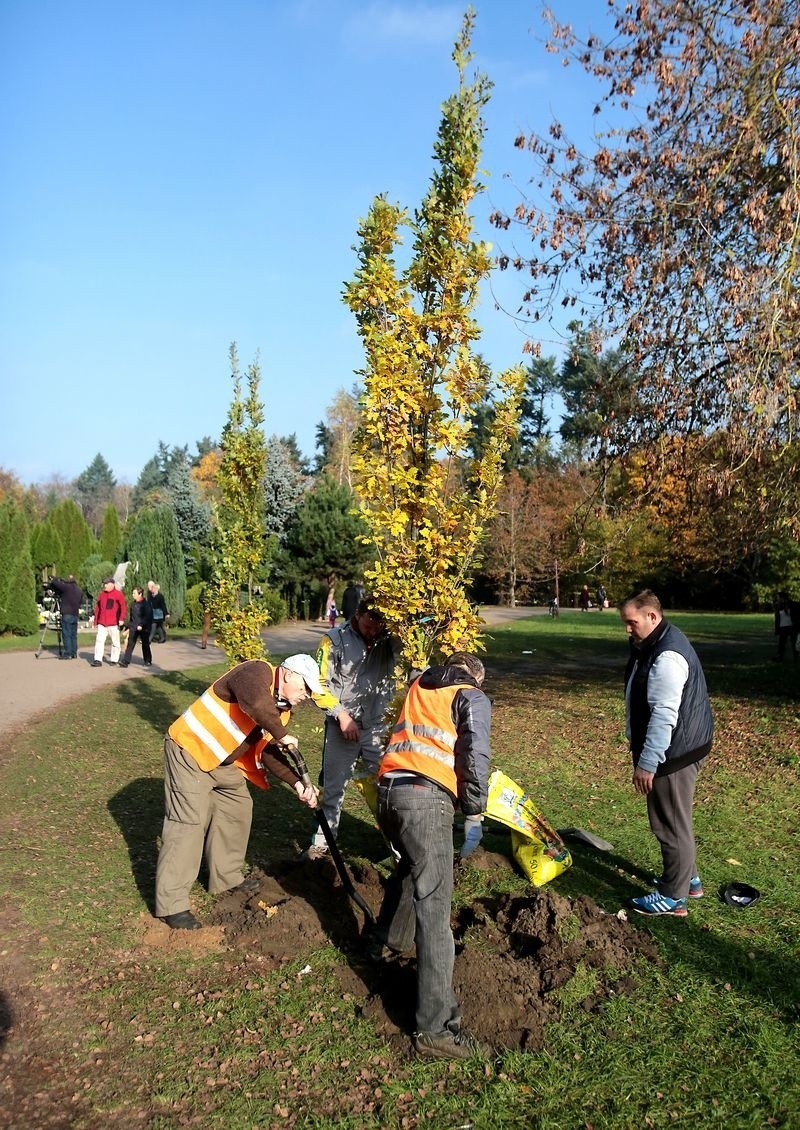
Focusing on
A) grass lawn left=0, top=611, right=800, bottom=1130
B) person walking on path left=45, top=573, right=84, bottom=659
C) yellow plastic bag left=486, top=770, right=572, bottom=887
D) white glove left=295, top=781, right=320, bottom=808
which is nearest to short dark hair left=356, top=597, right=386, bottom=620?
yellow plastic bag left=486, top=770, right=572, bottom=887

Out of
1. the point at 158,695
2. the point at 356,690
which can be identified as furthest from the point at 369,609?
the point at 158,695

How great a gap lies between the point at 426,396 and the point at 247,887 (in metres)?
3.59

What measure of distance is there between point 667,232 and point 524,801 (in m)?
7.21

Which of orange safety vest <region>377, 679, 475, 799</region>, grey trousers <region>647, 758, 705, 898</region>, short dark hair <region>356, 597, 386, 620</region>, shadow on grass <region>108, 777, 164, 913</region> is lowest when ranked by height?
shadow on grass <region>108, 777, 164, 913</region>

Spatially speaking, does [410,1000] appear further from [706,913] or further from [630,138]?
[630,138]

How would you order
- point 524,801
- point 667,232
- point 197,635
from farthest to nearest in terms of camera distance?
point 197,635 → point 667,232 → point 524,801

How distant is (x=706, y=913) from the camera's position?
5.33 m

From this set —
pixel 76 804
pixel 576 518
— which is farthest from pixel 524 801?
pixel 576 518

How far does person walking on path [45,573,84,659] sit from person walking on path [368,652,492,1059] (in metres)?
17.0

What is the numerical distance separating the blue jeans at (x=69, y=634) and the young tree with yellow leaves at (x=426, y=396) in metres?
15.7

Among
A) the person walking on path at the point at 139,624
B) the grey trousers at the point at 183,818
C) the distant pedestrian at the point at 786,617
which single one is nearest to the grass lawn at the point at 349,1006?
the grey trousers at the point at 183,818

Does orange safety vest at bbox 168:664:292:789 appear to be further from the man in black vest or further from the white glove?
the man in black vest

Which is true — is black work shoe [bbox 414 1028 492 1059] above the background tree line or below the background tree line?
below

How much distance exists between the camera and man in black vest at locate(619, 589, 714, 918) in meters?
5.16
